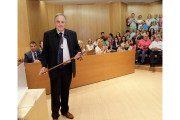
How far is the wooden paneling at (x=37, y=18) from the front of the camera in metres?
5.88

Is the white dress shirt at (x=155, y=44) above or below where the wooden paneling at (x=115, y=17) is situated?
below

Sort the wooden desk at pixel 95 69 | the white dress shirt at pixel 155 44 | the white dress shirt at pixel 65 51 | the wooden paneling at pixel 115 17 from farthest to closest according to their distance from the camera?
1. the wooden paneling at pixel 115 17
2. the white dress shirt at pixel 155 44
3. the wooden desk at pixel 95 69
4. the white dress shirt at pixel 65 51

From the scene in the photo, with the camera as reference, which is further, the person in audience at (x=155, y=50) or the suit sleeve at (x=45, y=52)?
the person in audience at (x=155, y=50)

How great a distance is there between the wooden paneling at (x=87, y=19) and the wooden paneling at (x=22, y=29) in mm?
3827

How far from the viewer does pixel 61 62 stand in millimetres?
2145

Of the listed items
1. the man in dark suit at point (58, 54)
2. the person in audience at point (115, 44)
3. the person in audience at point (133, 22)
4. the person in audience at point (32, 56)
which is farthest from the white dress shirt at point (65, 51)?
the person in audience at point (133, 22)

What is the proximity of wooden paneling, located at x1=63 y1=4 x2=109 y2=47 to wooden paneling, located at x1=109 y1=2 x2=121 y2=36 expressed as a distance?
24 centimetres

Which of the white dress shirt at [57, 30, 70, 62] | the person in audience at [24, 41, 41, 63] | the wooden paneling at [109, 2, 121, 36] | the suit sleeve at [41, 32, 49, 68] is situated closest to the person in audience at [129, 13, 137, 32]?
the wooden paneling at [109, 2, 121, 36]

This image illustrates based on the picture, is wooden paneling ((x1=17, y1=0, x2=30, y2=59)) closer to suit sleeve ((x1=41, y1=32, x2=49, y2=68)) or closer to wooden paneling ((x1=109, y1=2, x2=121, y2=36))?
suit sleeve ((x1=41, y1=32, x2=49, y2=68))

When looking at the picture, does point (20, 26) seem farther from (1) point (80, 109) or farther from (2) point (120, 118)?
(2) point (120, 118)

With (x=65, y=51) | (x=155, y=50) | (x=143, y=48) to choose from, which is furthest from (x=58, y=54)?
(x=143, y=48)

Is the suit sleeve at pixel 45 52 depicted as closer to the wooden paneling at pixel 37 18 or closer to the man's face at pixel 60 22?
the man's face at pixel 60 22

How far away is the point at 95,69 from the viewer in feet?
13.7
